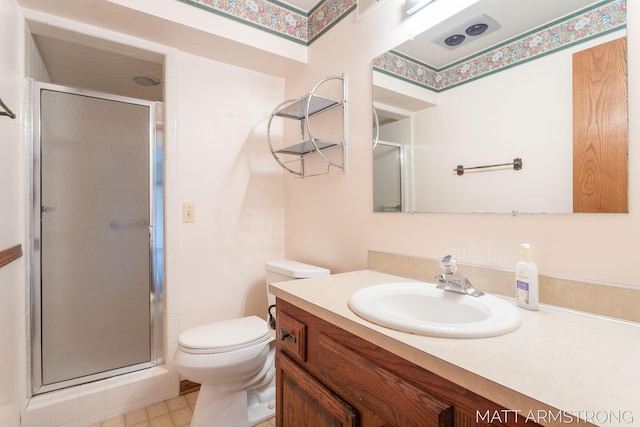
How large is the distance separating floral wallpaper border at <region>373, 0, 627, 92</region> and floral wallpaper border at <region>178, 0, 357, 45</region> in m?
0.62

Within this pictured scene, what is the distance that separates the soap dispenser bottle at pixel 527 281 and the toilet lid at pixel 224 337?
3.62 ft

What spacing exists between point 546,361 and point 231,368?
1.21 metres

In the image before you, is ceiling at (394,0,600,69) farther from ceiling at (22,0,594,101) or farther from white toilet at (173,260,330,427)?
white toilet at (173,260,330,427)

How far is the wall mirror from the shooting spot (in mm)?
800

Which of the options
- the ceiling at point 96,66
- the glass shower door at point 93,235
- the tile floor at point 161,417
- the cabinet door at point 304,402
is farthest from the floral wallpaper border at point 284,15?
the tile floor at point 161,417

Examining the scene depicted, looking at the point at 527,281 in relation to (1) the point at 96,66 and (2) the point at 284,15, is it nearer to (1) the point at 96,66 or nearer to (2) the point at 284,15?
(2) the point at 284,15

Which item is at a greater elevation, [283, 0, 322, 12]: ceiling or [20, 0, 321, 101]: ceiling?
[283, 0, 322, 12]: ceiling

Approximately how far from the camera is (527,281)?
0.85 metres

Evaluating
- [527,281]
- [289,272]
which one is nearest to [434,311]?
[527,281]

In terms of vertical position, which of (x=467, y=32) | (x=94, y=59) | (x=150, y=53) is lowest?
(x=467, y=32)

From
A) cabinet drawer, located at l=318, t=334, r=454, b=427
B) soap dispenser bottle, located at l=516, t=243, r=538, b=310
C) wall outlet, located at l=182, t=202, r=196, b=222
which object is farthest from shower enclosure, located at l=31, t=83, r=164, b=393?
soap dispenser bottle, located at l=516, t=243, r=538, b=310

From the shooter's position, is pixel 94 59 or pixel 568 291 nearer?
pixel 568 291

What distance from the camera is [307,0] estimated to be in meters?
1.85

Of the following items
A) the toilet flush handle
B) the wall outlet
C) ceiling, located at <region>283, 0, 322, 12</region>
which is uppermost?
ceiling, located at <region>283, 0, 322, 12</region>
